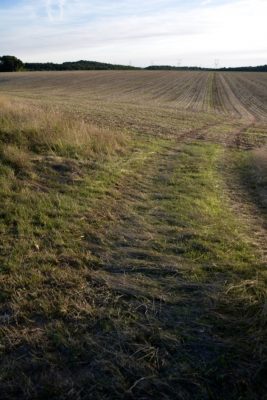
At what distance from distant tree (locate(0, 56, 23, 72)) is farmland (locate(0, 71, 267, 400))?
91.8 metres

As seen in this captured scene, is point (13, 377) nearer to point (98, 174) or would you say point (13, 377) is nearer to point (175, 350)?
point (175, 350)

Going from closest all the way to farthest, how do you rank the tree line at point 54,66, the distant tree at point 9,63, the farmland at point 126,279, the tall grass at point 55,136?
the farmland at point 126,279, the tall grass at point 55,136, the distant tree at point 9,63, the tree line at point 54,66

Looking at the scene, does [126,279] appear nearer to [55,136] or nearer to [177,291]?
[177,291]

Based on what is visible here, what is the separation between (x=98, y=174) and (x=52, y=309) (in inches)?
197

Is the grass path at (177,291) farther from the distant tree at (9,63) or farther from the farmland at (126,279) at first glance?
the distant tree at (9,63)

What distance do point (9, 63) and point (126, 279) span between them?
98.5m

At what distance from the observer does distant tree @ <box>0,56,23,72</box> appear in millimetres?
94375

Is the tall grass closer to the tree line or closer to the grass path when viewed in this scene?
the grass path

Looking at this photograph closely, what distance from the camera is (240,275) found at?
4.93 meters

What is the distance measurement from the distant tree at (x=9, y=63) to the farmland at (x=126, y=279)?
301ft

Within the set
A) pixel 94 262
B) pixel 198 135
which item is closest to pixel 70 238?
pixel 94 262

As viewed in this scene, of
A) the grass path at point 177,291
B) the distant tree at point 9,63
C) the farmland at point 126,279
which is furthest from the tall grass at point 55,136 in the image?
the distant tree at point 9,63

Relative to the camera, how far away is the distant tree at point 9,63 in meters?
94.4

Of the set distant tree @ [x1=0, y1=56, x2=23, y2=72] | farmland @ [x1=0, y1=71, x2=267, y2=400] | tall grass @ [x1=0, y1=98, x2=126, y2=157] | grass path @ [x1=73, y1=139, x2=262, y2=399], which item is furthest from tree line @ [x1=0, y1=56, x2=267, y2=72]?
grass path @ [x1=73, y1=139, x2=262, y2=399]
